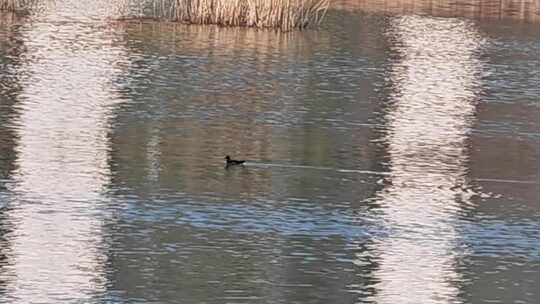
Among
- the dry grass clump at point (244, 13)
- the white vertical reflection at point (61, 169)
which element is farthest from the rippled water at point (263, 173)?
the dry grass clump at point (244, 13)

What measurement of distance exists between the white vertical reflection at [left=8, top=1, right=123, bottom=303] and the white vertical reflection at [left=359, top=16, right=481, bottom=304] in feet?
5.22

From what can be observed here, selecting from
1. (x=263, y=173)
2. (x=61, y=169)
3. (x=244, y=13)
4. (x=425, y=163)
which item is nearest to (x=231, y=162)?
(x=263, y=173)

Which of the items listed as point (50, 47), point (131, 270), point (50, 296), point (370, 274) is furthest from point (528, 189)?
point (50, 47)

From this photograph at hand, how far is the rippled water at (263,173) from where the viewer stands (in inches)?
319

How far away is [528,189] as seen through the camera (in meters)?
11.2

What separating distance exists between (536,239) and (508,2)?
21316mm

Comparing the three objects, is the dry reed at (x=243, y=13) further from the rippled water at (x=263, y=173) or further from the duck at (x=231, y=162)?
the duck at (x=231, y=162)

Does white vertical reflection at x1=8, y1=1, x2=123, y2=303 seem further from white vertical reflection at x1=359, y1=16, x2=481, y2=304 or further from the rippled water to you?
white vertical reflection at x1=359, y1=16, x2=481, y2=304

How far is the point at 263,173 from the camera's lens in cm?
1124

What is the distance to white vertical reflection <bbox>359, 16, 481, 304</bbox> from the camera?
326 inches

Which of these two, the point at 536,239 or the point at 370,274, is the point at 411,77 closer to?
the point at 536,239

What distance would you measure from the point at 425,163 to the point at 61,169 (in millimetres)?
2879

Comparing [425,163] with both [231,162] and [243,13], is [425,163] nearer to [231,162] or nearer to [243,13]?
[231,162]

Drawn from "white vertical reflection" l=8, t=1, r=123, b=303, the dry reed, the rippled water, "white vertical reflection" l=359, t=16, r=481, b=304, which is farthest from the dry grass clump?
"white vertical reflection" l=8, t=1, r=123, b=303
